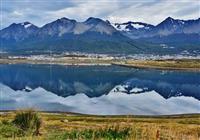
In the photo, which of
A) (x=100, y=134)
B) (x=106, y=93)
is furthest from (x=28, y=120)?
(x=106, y=93)

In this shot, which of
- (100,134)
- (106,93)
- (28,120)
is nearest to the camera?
(100,134)

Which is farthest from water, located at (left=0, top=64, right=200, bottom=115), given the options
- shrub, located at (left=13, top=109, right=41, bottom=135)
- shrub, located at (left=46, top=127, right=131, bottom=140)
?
shrub, located at (left=46, top=127, right=131, bottom=140)

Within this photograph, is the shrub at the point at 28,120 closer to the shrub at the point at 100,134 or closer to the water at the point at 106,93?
the shrub at the point at 100,134

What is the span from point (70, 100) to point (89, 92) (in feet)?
63.7

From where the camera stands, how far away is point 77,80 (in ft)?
510

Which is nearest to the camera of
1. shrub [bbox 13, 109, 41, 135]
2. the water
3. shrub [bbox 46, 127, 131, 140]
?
shrub [bbox 46, 127, 131, 140]

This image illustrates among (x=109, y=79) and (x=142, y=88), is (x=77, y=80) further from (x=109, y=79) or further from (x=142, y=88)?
(x=142, y=88)

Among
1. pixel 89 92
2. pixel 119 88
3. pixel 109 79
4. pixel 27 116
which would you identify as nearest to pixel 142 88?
pixel 119 88

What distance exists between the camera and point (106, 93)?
120 meters

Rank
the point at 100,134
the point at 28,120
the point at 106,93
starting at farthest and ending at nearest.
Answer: the point at 106,93 < the point at 28,120 < the point at 100,134

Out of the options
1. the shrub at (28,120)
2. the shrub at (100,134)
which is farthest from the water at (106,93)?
the shrub at (100,134)

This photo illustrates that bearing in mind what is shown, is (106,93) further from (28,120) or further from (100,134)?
(100,134)

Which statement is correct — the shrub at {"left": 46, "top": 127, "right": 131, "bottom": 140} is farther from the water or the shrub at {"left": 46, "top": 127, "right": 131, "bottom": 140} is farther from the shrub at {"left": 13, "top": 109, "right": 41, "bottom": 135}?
the water

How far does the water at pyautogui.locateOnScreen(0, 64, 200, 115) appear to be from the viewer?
3551 inches
